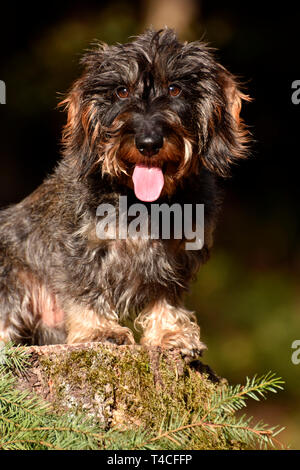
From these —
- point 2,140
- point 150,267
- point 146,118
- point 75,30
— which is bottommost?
point 150,267

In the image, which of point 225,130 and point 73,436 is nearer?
point 73,436

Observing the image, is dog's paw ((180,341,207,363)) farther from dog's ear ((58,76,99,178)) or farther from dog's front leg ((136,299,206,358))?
dog's ear ((58,76,99,178))

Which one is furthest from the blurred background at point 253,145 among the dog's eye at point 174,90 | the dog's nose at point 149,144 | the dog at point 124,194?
the dog's nose at point 149,144

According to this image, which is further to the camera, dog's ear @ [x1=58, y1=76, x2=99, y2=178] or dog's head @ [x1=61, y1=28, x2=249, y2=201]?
dog's ear @ [x1=58, y1=76, x2=99, y2=178]

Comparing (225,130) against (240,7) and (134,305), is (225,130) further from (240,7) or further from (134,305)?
(240,7)

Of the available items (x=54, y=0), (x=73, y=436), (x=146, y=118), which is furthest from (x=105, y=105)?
(x=54, y=0)

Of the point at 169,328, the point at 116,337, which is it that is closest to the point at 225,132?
the point at 169,328

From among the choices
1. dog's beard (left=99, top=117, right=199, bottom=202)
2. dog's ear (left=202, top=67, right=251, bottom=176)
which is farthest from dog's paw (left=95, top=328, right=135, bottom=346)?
dog's ear (left=202, top=67, right=251, bottom=176)

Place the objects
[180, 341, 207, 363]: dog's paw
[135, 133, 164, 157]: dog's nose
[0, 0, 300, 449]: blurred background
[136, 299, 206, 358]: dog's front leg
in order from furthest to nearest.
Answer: [0, 0, 300, 449]: blurred background
[136, 299, 206, 358]: dog's front leg
[180, 341, 207, 363]: dog's paw
[135, 133, 164, 157]: dog's nose

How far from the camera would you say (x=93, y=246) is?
12.8ft

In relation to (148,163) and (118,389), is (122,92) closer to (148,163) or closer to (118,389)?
(148,163)

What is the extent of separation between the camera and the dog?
356 cm
